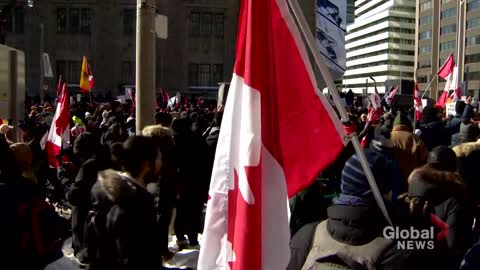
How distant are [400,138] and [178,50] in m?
34.8

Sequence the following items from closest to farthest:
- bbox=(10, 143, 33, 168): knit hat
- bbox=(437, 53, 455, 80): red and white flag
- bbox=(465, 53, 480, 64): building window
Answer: bbox=(10, 143, 33, 168): knit hat < bbox=(437, 53, 455, 80): red and white flag < bbox=(465, 53, 480, 64): building window

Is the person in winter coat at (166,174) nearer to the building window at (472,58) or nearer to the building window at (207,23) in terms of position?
the building window at (207,23)

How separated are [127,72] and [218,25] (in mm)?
6911

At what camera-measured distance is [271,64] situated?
11.0 feet

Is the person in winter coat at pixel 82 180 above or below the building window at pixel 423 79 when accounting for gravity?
below

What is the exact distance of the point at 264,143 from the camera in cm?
324

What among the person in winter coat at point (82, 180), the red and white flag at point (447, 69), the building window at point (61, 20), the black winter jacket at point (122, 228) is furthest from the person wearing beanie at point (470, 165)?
the building window at point (61, 20)

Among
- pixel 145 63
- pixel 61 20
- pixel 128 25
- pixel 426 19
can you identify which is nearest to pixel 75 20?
pixel 61 20

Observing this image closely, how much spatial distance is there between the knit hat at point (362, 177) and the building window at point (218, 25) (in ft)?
126

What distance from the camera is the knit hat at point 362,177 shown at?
10.3 feet

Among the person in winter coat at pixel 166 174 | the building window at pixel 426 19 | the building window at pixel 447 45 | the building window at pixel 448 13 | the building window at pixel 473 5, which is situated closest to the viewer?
the person in winter coat at pixel 166 174

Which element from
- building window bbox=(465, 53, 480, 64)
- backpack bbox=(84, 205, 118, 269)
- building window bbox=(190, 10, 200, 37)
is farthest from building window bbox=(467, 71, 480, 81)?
backpack bbox=(84, 205, 118, 269)

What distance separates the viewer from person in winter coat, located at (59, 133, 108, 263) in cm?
589

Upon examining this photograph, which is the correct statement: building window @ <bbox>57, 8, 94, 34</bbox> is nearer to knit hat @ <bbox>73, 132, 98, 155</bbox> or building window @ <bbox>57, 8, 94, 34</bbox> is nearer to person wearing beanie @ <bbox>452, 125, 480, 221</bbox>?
knit hat @ <bbox>73, 132, 98, 155</bbox>
